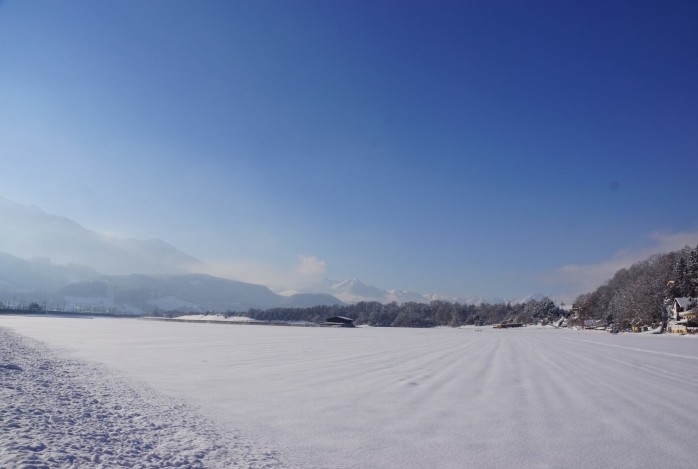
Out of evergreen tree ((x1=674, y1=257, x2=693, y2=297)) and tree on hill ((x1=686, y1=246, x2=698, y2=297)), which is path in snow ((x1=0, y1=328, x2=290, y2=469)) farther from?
evergreen tree ((x1=674, y1=257, x2=693, y2=297))

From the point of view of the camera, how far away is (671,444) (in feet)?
21.2

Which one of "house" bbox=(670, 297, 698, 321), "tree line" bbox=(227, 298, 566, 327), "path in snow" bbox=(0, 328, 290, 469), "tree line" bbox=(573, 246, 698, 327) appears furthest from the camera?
"tree line" bbox=(227, 298, 566, 327)

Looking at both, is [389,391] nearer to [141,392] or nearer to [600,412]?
[600,412]

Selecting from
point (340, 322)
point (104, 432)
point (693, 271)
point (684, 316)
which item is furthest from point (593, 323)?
point (104, 432)

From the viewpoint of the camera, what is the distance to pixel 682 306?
6531cm

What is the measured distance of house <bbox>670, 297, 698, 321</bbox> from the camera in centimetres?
6400

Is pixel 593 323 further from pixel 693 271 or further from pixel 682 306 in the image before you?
pixel 682 306

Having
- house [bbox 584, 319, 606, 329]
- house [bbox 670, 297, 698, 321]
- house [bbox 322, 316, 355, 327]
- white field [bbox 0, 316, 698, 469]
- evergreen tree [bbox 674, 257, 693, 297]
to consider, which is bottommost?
house [bbox 322, 316, 355, 327]

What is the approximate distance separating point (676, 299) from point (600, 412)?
74.8 meters

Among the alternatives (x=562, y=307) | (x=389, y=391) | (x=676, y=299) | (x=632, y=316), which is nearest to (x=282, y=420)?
(x=389, y=391)

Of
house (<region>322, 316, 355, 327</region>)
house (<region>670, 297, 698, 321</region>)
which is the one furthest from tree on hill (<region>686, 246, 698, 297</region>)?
house (<region>322, 316, 355, 327</region>)

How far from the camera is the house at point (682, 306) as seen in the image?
210 ft

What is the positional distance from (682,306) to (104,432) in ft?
265

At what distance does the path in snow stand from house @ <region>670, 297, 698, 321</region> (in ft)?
254
